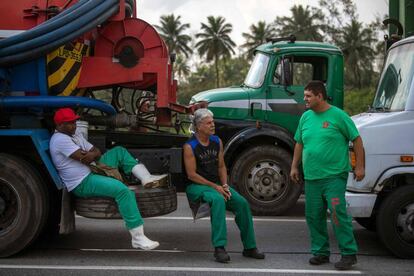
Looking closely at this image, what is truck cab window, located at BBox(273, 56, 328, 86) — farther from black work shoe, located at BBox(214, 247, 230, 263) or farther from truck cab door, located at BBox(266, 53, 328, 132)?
black work shoe, located at BBox(214, 247, 230, 263)

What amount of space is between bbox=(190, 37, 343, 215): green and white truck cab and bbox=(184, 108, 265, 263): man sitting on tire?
2.50 metres

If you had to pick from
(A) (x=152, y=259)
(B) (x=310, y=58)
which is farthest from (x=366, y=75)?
(A) (x=152, y=259)

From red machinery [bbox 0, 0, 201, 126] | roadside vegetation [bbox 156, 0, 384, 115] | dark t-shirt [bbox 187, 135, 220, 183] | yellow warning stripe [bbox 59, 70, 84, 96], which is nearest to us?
dark t-shirt [bbox 187, 135, 220, 183]

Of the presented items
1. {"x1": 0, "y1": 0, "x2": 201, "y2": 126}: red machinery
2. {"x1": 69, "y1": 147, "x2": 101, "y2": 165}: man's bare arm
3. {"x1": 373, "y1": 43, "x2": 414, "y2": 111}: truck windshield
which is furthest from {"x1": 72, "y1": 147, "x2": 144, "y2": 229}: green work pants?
{"x1": 373, "y1": 43, "x2": 414, "y2": 111}: truck windshield

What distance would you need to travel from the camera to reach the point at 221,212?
6.31m

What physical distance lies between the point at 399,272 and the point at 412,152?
1219 mm

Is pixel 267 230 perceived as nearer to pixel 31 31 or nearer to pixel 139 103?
pixel 139 103

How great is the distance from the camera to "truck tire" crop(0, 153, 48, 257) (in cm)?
643

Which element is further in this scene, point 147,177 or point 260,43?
point 260,43

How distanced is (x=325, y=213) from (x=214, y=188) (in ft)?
3.69

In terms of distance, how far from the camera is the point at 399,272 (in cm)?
597

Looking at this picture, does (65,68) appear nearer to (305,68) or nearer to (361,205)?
(361,205)

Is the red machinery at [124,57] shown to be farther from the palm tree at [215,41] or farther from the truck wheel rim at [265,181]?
the palm tree at [215,41]

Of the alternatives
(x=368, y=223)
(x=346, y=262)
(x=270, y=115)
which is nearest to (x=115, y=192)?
(x=346, y=262)
